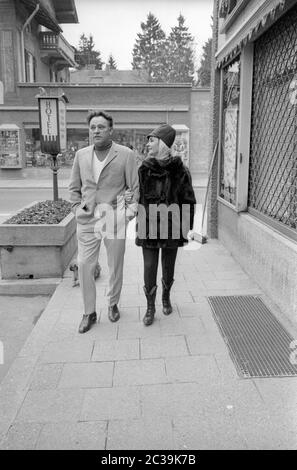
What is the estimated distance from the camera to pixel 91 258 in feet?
12.9

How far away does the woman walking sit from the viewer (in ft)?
12.9

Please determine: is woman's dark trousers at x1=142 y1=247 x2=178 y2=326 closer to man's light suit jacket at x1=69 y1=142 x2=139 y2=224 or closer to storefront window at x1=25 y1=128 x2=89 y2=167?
man's light suit jacket at x1=69 y1=142 x2=139 y2=224

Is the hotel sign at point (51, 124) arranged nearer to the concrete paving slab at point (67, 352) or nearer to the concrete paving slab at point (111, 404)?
the concrete paving slab at point (67, 352)

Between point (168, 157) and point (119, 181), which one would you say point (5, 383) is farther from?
point (168, 157)

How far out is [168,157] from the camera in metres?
3.95

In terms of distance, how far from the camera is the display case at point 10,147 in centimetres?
2088

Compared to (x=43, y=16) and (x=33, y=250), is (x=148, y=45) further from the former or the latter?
(x=33, y=250)

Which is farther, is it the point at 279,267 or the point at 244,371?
the point at 279,267

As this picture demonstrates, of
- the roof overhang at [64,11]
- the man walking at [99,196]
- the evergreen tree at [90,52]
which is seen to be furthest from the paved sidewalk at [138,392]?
A: the evergreen tree at [90,52]

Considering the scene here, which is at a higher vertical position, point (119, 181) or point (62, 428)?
point (119, 181)

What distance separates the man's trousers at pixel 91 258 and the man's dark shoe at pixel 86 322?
0.04 m

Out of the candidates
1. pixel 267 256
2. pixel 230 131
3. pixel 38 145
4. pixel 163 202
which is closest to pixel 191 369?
pixel 163 202

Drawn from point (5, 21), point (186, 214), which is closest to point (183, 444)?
point (186, 214)
